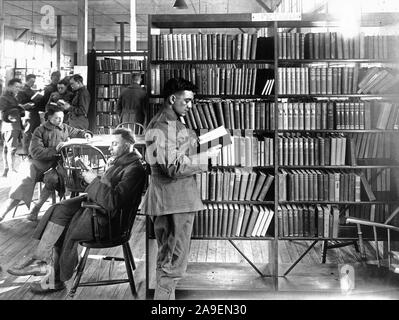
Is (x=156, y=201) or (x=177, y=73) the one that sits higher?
(x=177, y=73)

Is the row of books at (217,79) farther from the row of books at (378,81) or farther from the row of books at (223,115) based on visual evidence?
the row of books at (378,81)

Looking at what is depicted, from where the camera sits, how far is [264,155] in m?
3.51

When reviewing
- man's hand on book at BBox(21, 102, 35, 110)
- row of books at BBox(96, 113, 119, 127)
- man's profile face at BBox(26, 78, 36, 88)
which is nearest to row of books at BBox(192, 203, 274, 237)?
man's hand on book at BBox(21, 102, 35, 110)

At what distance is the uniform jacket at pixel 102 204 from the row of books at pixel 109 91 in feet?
23.3

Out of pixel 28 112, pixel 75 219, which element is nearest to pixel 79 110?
pixel 28 112

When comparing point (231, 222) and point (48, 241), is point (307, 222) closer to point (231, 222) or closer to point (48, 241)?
point (231, 222)

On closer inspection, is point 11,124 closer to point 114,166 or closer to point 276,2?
point 114,166

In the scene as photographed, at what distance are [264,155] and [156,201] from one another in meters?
0.92

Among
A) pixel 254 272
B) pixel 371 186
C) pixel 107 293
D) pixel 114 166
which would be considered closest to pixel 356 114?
pixel 371 186

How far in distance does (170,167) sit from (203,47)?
1.01 meters

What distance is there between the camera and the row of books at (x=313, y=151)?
11.5 feet

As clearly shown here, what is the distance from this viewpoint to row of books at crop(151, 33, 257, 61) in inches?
136
